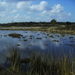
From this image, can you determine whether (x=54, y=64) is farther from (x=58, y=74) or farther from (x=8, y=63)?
(x=8, y=63)

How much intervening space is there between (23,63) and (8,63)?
3.30 feet

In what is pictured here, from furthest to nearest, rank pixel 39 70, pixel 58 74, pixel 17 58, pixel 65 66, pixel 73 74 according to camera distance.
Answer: pixel 17 58 → pixel 39 70 → pixel 58 74 → pixel 65 66 → pixel 73 74

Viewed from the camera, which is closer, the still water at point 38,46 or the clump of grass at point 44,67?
the clump of grass at point 44,67

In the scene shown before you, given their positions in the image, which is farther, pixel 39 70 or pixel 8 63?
pixel 8 63

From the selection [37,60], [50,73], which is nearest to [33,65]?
[37,60]

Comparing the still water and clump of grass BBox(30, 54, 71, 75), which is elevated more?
clump of grass BBox(30, 54, 71, 75)

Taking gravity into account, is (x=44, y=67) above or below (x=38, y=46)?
above

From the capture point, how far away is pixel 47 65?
6.89 m

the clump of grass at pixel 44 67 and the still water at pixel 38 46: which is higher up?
the clump of grass at pixel 44 67

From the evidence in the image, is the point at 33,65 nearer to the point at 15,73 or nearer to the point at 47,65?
the point at 47,65

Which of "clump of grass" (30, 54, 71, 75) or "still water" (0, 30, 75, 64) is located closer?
"clump of grass" (30, 54, 71, 75)

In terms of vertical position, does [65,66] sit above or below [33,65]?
above

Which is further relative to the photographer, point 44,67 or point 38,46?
point 38,46

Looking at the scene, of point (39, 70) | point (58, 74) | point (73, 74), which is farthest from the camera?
point (39, 70)
